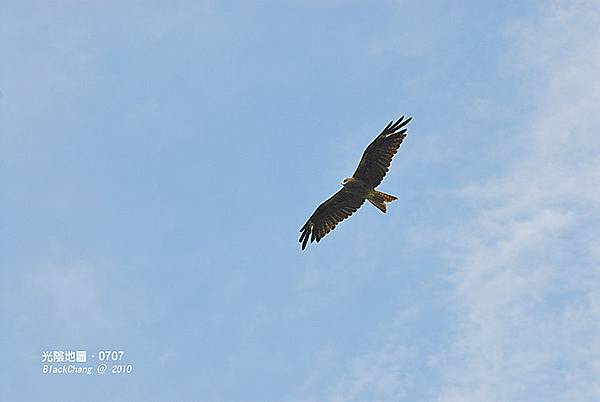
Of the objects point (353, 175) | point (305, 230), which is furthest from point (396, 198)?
point (305, 230)

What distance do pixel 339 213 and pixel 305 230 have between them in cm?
158

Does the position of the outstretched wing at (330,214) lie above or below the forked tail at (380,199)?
above

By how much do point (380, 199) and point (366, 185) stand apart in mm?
730

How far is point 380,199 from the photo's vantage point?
38969mm

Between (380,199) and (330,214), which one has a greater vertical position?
(330,214)

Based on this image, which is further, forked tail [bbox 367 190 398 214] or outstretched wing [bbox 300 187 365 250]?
outstretched wing [bbox 300 187 365 250]

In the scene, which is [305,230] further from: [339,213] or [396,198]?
[396,198]

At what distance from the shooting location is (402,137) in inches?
1511

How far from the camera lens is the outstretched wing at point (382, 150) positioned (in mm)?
38250

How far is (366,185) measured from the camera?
3900 centimetres

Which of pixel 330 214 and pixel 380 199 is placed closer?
pixel 380 199

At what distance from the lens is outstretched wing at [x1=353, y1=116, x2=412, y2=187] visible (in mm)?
38250

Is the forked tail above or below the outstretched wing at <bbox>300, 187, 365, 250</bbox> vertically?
below

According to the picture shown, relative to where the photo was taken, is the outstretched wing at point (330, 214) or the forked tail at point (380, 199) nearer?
the forked tail at point (380, 199)
